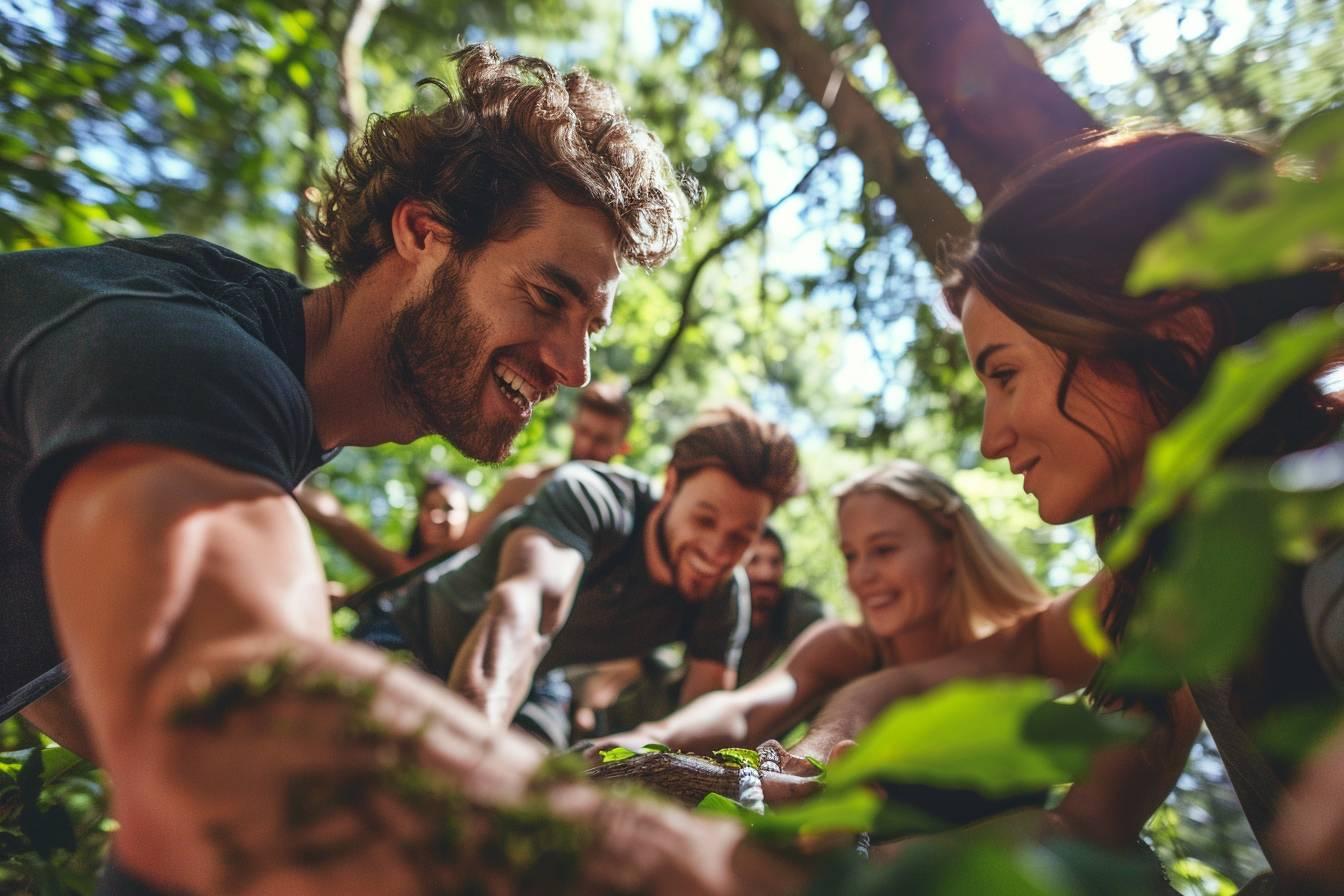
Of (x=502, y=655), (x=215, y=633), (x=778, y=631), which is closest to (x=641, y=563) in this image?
(x=502, y=655)

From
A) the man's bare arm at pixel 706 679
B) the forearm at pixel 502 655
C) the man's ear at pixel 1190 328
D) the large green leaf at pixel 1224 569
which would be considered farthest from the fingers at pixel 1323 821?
the man's bare arm at pixel 706 679

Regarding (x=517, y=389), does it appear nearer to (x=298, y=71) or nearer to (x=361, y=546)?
(x=298, y=71)

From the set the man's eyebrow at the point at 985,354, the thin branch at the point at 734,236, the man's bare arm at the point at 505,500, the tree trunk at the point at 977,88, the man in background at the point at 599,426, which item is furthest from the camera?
the man in background at the point at 599,426

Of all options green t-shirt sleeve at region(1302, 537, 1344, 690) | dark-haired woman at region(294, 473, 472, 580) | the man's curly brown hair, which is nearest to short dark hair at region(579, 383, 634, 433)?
dark-haired woman at region(294, 473, 472, 580)

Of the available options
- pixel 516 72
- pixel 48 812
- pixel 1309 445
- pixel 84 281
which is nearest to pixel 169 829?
pixel 84 281

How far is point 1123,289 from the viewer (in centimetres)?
173

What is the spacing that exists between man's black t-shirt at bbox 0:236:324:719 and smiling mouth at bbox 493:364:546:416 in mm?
774

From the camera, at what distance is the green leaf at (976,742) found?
18.7 inches

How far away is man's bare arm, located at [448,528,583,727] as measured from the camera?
2.72 metres

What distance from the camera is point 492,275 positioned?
2279 mm

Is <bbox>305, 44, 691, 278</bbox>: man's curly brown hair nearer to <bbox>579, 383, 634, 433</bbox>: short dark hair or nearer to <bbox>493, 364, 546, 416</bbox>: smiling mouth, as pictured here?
<bbox>493, 364, 546, 416</bbox>: smiling mouth

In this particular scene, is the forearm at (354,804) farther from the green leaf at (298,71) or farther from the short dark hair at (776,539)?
the short dark hair at (776,539)

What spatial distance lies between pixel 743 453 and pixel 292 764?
340 cm

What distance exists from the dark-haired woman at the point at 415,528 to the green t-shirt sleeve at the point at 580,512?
3.74ft
